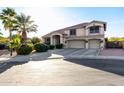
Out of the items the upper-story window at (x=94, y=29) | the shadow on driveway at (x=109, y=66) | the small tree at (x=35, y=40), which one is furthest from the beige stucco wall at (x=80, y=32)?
the shadow on driveway at (x=109, y=66)

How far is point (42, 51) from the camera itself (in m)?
36.0

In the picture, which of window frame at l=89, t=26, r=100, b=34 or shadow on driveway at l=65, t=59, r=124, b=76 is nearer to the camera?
shadow on driveway at l=65, t=59, r=124, b=76

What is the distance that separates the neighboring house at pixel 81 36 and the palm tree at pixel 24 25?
479 cm

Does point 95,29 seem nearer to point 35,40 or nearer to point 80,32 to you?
point 80,32

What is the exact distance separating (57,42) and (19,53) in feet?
53.1

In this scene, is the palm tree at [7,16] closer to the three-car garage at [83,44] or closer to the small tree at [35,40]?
the small tree at [35,40]

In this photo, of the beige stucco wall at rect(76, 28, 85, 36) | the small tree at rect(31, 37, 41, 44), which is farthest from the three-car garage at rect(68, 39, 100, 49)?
the small tree at rect(31, 37, 41, 44)

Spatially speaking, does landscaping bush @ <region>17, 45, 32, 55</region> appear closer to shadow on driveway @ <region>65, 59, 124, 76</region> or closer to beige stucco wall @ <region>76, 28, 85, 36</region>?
shadow on driveway @ <region>65, 59, 124, 76</region>

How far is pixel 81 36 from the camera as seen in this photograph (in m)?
44.2

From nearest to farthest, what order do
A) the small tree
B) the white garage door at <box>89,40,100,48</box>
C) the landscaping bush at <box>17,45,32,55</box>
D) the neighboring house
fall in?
1. the landscaping bush at <box>17,45,32,55</box>
2. the neighboring house
3. the white garage door at <box>89,40,100,48</box>
4. the small tree

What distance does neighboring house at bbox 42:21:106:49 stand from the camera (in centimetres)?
4166

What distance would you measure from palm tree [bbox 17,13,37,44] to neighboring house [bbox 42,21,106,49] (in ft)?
15.7

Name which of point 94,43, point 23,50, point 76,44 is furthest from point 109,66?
point 76,44
